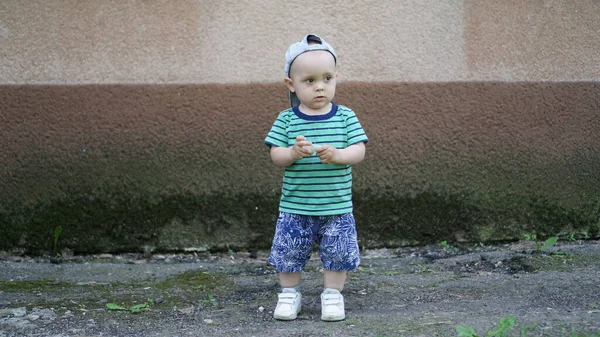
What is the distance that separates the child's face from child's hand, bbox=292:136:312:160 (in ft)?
0.70

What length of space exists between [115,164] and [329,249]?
5.37 feet

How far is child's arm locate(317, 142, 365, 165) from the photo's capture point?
320 cm

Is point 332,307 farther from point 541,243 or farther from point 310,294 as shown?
point 541,243

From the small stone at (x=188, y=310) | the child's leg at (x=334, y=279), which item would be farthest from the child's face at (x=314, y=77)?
the small stone at (x=188, y=310)

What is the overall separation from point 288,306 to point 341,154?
68 centimetres

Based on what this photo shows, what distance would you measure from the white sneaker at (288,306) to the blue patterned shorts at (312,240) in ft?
0.32

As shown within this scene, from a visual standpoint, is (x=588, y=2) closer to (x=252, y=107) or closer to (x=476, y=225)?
(x=476, y=225)

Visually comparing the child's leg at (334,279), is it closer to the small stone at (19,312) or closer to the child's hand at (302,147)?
the child's hand at (302,147)

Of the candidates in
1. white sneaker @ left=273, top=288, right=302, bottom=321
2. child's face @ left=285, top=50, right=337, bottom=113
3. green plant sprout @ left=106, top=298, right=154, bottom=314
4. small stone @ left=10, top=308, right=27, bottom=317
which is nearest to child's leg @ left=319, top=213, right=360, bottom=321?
white sneaker @ left=273, top=288, right=302, bottom=321

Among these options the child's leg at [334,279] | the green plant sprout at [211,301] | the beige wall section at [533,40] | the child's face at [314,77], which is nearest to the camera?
the child's face at [314,77]

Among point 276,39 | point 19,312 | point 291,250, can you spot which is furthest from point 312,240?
point 276,39

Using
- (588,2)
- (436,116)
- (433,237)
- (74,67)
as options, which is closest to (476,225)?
(433,237)

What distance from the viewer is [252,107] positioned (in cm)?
445

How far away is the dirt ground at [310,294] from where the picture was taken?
318 centimetres
